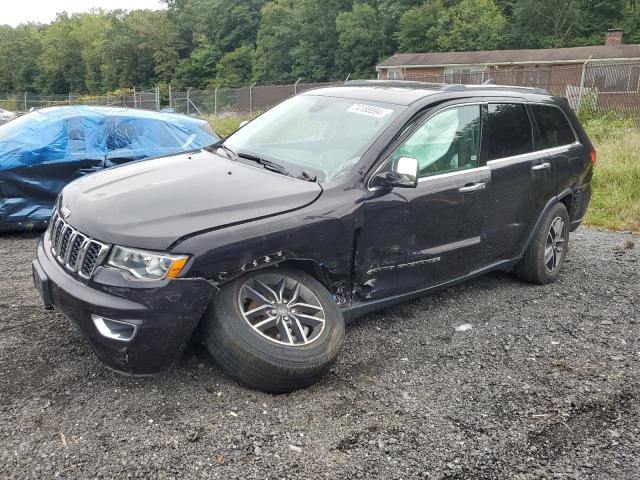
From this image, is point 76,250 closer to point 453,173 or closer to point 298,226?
point 298,226

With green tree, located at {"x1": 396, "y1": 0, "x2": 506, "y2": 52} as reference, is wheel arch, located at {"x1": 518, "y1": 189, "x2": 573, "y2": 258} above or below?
below

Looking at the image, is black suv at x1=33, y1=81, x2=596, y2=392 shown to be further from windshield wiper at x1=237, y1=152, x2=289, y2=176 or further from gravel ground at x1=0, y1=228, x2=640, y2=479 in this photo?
gravel ground at x1=0, y1=228, x2=640, y2=479

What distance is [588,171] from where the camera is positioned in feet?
18.0

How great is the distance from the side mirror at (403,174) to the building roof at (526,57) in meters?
34.5

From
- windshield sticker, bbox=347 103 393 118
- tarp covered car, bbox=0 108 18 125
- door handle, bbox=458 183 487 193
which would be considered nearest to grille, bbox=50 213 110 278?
windshield sticker, bbox=347 103 393 118

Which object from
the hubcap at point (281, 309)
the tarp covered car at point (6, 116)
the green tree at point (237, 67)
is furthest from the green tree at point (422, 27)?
the hubcap at point (281, 309)

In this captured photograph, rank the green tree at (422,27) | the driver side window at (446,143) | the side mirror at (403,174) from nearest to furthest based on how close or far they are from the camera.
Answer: the side mirror at (403,174)
the driver side window at (446,143)
the green tree at (422,27)

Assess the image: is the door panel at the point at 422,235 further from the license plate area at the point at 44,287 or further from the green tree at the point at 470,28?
the green tree at the point at 470,28

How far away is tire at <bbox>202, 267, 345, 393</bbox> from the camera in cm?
292

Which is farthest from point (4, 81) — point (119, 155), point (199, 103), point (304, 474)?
point (304, 474)

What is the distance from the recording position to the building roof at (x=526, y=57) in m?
33.8

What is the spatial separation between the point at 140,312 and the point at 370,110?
81.9 inches

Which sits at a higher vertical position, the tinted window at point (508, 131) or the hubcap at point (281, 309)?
the tinted window at point (508, 131)

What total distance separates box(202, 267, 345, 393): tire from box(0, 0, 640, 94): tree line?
46651 mm
